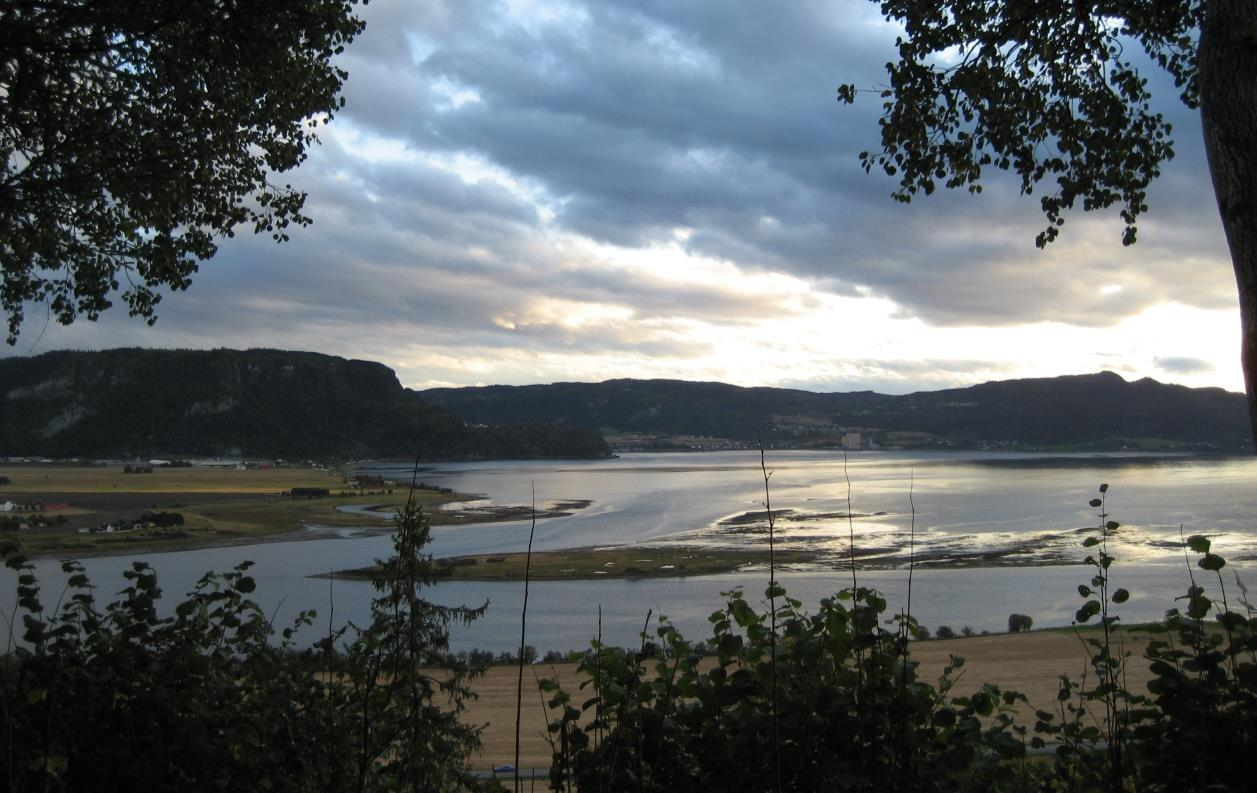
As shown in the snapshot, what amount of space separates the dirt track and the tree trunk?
8.34 m

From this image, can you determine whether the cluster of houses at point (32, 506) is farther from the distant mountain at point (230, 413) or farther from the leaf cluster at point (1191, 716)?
the distant mountain at point (230, 413)

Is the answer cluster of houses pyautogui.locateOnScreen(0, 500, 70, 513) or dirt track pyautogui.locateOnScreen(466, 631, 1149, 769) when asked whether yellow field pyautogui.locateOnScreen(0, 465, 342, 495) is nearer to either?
cluster of houses pyautogui.locateOnScreen(0, 500, 70, 513)

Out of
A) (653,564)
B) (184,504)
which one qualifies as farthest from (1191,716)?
(184,504)

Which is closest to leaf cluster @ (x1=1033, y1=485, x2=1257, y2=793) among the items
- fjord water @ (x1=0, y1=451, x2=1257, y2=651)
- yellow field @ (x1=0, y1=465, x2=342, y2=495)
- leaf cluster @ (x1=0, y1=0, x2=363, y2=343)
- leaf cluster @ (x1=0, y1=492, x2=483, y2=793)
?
fjord water @ (x1=0, y1=451, x2=1257, y2=651)

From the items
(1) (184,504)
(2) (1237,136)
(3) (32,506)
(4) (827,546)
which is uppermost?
(2) (1237,136)

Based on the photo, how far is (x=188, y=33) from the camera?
5.01 meters

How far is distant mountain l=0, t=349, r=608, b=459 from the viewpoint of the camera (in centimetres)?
10031

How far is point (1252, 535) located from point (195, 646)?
4012cm

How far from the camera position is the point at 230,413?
11594 cm

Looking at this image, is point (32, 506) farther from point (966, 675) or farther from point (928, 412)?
point (928, 412)

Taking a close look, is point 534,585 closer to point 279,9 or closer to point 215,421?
point 279,9

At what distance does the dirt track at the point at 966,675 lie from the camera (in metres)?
11.5

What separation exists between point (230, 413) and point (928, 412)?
3909 inches

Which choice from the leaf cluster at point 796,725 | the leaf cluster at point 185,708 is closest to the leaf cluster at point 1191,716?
the leaf cluster at point 796,725
